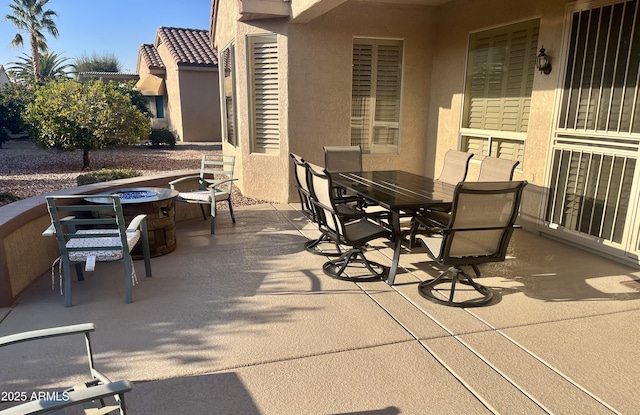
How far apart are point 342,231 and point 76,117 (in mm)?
9083

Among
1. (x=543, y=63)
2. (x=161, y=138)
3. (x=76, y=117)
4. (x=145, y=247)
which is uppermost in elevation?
(x=543, y=63)

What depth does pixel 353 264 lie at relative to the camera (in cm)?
482

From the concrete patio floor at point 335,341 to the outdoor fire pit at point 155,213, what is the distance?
0.74 feet

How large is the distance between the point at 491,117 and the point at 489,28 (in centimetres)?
137

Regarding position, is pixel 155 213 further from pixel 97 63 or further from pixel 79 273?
pixel 97 63

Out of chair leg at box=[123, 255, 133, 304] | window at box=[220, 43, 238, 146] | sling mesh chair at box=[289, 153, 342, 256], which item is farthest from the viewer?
window at box=[220, 43, 238, 146]

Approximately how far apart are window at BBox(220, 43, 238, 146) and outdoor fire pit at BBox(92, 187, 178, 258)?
3862 mm

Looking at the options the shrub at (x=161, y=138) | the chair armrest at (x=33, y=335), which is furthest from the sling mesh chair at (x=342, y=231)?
the shrub at (x=161, y=138)

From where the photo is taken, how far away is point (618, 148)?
482cm

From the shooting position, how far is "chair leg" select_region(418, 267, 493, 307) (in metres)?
3.79

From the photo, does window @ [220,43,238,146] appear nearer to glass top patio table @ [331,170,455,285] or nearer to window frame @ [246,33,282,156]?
window frame @ [246,33,282,156]

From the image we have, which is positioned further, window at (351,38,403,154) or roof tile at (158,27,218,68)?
roof tile at (158,27,218,68)

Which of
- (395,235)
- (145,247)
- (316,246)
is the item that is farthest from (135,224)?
(395,235)

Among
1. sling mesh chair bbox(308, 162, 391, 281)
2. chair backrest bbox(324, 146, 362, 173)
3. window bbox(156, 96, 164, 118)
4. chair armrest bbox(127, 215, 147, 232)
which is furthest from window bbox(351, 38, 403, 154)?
window bbox(156, 96, 164, 118)
